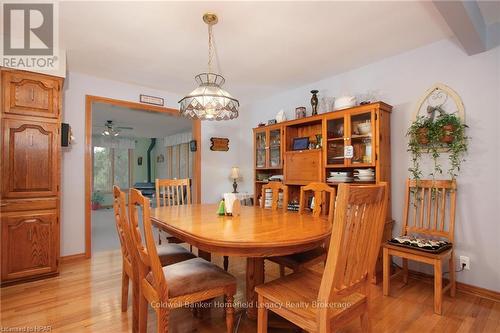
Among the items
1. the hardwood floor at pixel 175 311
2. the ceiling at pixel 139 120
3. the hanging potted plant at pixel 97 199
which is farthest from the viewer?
the hanging potted plant at pixel 97 199

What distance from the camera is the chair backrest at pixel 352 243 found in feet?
3.52

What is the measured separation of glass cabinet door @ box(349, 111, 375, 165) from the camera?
2707 millimetres

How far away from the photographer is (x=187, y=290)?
1397 millimetres

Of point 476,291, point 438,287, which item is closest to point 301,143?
point 438,287

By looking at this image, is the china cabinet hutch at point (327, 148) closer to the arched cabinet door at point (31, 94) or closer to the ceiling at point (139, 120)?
the arched cabinet door at point (31, 94)

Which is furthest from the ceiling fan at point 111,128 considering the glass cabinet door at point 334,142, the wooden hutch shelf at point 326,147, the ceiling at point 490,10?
the ceiling at point 490,10

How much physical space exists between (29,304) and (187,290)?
1675 mm

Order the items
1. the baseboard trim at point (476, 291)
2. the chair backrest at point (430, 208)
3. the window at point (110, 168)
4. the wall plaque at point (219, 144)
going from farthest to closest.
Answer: the window at point (110, 168) < the wall plaque at point (219, 144) < the chair backrest at point (430, 208) < the baseboard trim at point (476, 291)

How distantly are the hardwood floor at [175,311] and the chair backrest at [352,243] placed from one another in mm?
767

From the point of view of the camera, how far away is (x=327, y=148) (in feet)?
9.99

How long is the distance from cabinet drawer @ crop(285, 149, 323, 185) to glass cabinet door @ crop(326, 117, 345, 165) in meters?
0.13

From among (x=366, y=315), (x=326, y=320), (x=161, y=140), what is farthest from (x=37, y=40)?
(x=161, y=140)

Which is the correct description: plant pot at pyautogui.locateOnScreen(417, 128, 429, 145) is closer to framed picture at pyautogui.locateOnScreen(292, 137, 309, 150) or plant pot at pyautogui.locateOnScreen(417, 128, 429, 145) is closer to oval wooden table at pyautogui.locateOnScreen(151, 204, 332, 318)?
framed picture at pyautogui.locateOnScreen(292, 137, 309, 150)

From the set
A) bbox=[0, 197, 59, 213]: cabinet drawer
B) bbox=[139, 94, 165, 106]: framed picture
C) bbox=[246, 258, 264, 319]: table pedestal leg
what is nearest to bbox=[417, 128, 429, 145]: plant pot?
bbox=[246, 258, 264, 319]: table pedestal leg
